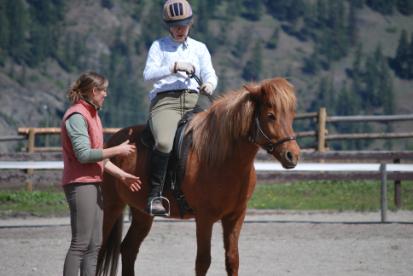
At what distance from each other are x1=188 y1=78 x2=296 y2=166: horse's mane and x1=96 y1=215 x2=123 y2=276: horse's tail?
51.3 inches

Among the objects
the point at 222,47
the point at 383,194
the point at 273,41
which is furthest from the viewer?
the point at 273,41

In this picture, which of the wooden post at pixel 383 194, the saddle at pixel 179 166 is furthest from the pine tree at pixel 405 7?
the saddle at pixel 179 166

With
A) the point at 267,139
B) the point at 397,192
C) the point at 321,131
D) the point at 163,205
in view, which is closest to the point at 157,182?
the point at 163,205

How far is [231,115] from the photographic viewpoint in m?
7.83

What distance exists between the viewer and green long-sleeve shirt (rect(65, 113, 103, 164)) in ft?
22.1

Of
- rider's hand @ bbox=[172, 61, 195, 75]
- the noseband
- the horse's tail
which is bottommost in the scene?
the horse's tail

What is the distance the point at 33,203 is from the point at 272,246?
7190mm

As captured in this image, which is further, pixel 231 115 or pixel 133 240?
pixel 133 240

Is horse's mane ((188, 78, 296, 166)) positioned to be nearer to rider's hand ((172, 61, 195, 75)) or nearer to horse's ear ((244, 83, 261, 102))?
horse's ear ((244, 83, 261, 102))

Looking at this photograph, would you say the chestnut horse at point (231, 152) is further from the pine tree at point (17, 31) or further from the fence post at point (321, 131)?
the pine tree at point (17, 31)

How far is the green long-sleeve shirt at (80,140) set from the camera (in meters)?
6.73

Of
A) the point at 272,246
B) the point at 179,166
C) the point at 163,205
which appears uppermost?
the point at 179,166

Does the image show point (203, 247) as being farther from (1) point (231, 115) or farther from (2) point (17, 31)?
(2) point (17, 31)

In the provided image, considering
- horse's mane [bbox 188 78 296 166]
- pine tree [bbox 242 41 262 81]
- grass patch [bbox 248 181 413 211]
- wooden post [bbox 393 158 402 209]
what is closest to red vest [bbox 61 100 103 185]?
horse's mane [bbox 188 78 296 166]
